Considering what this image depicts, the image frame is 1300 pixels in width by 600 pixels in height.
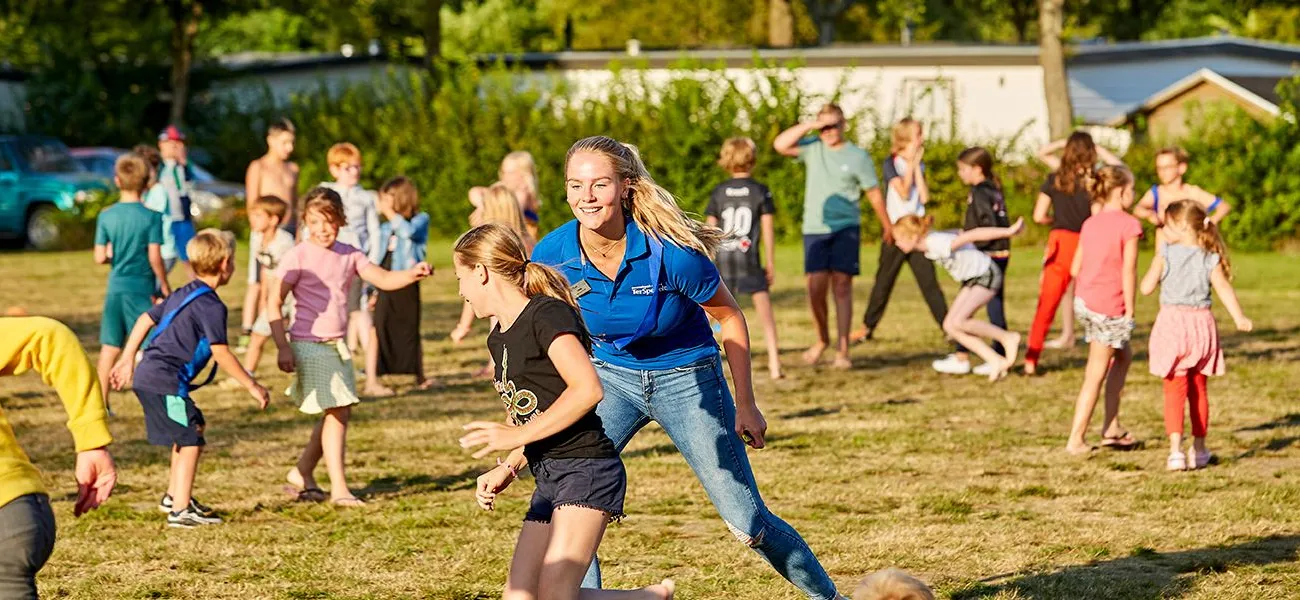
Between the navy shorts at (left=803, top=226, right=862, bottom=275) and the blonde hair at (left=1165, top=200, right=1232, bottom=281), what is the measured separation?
4373 mm

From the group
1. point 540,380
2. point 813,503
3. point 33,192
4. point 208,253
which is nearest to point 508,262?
point 540,380

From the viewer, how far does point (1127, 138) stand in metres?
33.7

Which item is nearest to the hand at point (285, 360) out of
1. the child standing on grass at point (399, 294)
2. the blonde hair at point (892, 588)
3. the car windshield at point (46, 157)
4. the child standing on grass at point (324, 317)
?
the child standing on grass at point (324, 317)

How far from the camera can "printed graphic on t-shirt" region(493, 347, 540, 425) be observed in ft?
16.3

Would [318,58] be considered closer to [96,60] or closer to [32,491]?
[96,60]

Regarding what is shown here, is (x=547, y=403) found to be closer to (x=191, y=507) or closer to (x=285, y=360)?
(x=285, y=360)

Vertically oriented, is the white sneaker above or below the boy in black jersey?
below

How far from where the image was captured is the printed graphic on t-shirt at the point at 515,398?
196 inches

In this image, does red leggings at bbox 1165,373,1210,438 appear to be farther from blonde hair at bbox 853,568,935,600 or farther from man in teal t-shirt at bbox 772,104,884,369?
blonde hair at bbox 853,568,935,600

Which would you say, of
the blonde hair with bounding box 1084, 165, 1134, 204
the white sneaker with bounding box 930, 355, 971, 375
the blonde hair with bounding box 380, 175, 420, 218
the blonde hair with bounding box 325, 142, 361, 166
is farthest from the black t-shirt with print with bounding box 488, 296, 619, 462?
the white sneaker with bounding box 930, 355, 971, 375

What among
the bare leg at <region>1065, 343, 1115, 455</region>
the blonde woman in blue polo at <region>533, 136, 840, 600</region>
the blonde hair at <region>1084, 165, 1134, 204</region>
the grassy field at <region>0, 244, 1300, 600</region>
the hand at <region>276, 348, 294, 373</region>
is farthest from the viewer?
the blonde hair at <region>1084, 165, 1134, 204</region>

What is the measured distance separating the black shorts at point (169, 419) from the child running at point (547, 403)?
3407mm

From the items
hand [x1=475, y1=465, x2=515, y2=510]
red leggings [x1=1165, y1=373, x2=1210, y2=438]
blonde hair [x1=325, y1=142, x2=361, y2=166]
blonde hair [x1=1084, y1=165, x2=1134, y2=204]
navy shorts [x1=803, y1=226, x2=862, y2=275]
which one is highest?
blonde hair [x1=325, y1=142, x2=361, y2=166]

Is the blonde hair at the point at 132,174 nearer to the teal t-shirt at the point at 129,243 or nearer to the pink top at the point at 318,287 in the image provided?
the teal t-shirt at the point at 129,243
